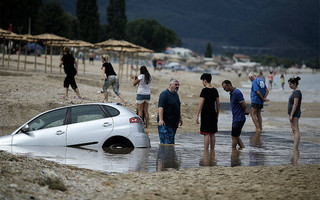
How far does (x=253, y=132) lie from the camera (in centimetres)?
1616

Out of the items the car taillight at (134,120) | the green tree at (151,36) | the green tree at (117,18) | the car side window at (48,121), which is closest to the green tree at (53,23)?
the green tree at (117,18)

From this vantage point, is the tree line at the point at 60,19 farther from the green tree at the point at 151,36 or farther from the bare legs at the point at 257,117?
the bare legs at the point at 257,117

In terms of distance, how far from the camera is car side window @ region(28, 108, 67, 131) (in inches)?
412

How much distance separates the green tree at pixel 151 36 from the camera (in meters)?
176

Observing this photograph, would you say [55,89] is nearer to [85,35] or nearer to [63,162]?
[63,162]

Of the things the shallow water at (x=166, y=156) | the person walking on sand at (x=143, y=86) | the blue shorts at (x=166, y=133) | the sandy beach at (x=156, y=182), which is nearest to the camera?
the sandy beach at (x=156, y=182)

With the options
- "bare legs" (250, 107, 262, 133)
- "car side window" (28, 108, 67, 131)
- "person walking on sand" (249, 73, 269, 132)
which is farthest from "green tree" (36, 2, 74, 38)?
"car side window" (28, 108, 67, 131)

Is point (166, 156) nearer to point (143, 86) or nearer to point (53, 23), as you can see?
point (143, 86)

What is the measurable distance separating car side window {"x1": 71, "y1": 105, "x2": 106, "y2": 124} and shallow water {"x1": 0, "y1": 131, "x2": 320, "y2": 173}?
0.62 meters

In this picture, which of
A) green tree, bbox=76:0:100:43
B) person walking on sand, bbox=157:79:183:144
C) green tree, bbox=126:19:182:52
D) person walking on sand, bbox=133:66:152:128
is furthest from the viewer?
green tree, bbox=126:19:182:52

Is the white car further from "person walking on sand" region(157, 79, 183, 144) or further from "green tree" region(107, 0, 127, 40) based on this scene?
"green tree" region(107, 0, 127, 40)

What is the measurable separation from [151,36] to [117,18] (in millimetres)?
58009

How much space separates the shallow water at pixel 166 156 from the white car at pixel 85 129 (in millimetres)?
156

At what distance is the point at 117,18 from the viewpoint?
123m
